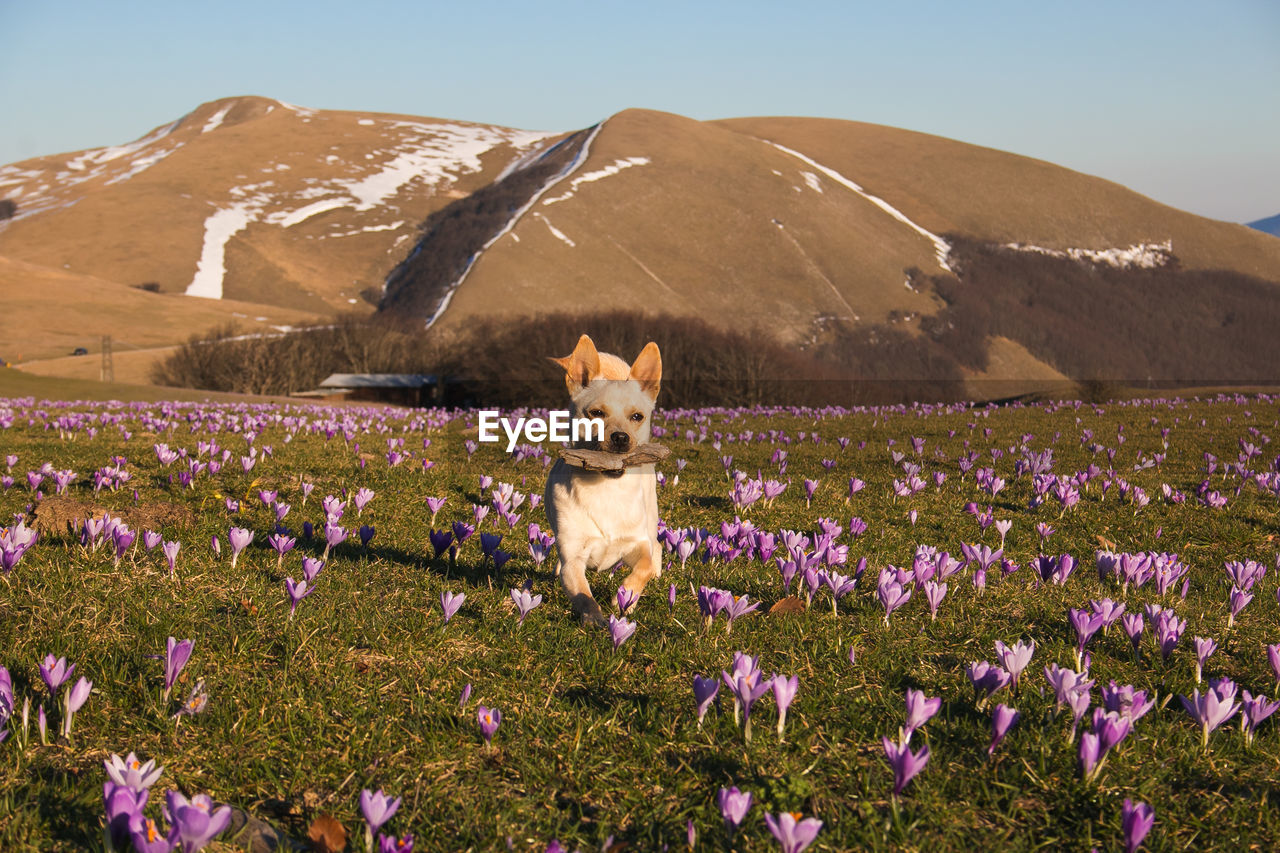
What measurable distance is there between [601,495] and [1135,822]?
347 centimetres

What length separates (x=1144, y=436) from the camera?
18359 mm

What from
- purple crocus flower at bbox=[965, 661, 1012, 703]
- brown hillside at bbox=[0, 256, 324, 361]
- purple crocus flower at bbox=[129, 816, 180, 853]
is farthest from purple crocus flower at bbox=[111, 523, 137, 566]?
brown hillside at bbox=[0, 256, 324, 361]

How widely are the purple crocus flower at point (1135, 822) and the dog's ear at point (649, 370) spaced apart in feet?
11.7

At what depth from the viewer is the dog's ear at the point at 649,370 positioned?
19.2ft

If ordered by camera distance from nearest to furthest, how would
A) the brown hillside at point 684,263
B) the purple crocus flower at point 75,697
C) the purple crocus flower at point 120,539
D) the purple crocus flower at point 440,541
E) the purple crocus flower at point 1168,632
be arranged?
Answer: 1. the purple crocus flower at point 75,697
2. the purple crocus flower at point 1168,632
3. the purple crocus flower at point 120,539
4. the purple crocus flower at point 440,541
5. the brown hillside at point 684,263

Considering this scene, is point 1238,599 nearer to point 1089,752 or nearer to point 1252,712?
point 1252,712

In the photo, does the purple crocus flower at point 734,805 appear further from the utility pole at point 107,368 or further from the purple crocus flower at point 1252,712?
the utility pole at point 107,368

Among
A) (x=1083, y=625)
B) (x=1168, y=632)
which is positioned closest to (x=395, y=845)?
(x=1083, y=625)

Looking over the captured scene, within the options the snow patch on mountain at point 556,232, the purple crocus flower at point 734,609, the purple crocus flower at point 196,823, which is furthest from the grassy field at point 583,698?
the snow patch on mountain at point 556,232

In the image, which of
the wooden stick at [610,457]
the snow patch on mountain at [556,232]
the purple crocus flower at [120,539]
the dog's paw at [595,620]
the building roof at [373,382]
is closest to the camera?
the wooden stick at [610,457]

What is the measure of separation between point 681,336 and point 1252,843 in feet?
190

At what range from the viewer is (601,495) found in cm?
576

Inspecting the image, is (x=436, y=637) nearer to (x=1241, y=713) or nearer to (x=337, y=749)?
(x=337, y=749)

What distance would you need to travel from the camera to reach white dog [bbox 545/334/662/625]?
5.69 metres
